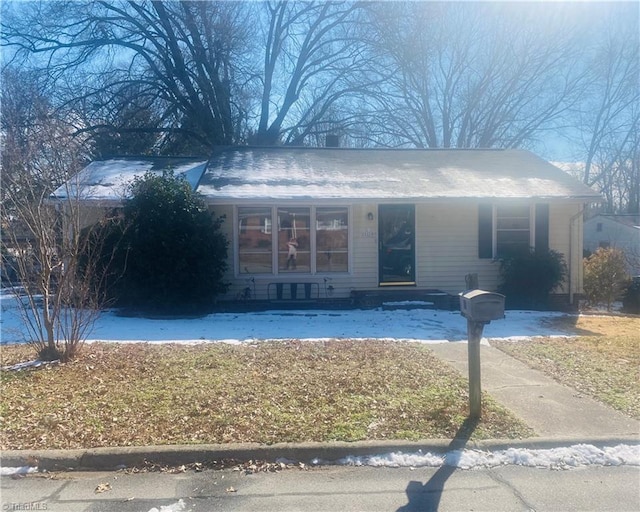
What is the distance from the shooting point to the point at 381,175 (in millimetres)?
15172

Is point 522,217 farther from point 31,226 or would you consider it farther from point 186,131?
point 186,131

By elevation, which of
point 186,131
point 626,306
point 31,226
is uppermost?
point 186,131

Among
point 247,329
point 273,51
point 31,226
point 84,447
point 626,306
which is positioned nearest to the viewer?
point 84,447

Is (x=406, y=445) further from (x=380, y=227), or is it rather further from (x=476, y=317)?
(x=380, y=227)

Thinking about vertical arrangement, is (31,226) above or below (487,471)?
above

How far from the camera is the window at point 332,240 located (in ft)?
45.2

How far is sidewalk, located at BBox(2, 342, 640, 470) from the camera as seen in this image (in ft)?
15.4

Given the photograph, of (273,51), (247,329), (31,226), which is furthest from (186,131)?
(31,226)

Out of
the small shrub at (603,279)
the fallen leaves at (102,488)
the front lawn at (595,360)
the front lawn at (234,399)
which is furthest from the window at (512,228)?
the fallen leaves at (102,488)

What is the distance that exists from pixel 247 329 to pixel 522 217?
7628mm

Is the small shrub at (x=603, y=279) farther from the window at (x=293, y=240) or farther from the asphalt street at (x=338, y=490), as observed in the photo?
the asphalt street at (x=338, y=490)

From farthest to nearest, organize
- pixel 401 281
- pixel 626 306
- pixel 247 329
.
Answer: pixel 626 306 → pixel 401 281 → pixel 247 329

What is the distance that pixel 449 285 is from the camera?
1412 centimetres

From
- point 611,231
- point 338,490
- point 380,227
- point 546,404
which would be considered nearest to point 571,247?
point 380,227
